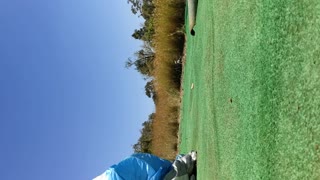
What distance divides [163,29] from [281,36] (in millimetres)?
8253

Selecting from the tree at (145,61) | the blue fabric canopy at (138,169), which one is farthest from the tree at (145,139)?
the blue fabric canopy at (138,169)

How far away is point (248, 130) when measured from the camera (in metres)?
3.57

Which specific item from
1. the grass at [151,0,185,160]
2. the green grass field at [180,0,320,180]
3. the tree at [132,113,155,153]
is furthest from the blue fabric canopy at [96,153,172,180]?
the tree at [132,113,155,153]

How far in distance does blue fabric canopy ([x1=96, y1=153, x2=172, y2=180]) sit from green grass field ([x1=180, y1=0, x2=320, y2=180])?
1.06m

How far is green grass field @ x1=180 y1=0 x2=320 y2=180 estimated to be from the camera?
2.38 metres

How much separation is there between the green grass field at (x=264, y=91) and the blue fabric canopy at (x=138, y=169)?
3.46ft

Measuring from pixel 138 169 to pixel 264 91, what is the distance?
3.56 meters

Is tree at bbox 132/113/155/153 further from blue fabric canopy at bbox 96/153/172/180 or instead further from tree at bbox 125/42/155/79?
blue fabric canopy at bbox 96/153/172/180

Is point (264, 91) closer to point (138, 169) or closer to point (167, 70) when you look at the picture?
point (138, 169)

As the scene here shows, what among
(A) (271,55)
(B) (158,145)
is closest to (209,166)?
(A) (271,55)

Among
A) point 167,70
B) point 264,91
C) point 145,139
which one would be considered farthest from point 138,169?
point 145,139

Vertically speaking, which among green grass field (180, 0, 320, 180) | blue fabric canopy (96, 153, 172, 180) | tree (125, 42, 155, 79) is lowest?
blue fabric canopy (96, 153, 172, 180)

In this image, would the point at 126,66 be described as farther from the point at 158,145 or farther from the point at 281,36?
the point at 281,36

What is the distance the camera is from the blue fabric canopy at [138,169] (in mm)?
6133
